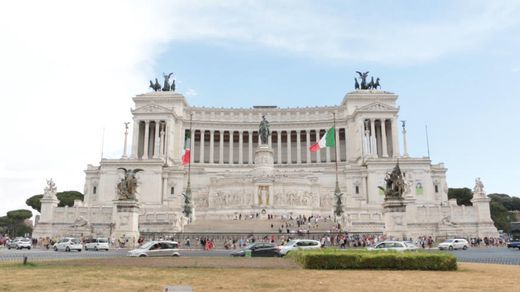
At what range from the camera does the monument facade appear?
5738cm

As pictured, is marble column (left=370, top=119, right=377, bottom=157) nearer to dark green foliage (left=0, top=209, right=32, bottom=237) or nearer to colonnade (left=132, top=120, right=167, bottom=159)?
colonnade (left=132, top=120, right=167, bottom=159)

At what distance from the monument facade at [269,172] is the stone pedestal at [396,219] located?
20 centimetres

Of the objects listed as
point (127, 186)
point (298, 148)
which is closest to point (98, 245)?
point (127, 186)

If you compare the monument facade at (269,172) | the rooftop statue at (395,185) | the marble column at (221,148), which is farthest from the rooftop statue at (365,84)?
the rooftop statue at (395,185)

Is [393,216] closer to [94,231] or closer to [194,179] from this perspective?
[94,231]

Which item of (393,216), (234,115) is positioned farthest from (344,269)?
(234,115)

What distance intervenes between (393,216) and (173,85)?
258 feet

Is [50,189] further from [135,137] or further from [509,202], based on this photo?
[509,202]

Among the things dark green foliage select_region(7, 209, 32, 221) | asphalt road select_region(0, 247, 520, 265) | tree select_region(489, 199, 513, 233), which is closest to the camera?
asphalt road select_region(0, 247, 520, 265)

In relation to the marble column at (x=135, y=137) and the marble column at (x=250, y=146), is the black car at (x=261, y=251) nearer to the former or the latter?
the marble column at (x=135, y=137)

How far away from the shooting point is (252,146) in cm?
10969

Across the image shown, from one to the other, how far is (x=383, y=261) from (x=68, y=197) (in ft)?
316

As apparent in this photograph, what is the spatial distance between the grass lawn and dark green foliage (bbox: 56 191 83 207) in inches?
3424

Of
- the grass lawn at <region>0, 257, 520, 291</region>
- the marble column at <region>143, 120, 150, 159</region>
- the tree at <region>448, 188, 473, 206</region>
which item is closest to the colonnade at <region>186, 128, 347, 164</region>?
the marble column at <region>143, 120, 150, 159</region>
